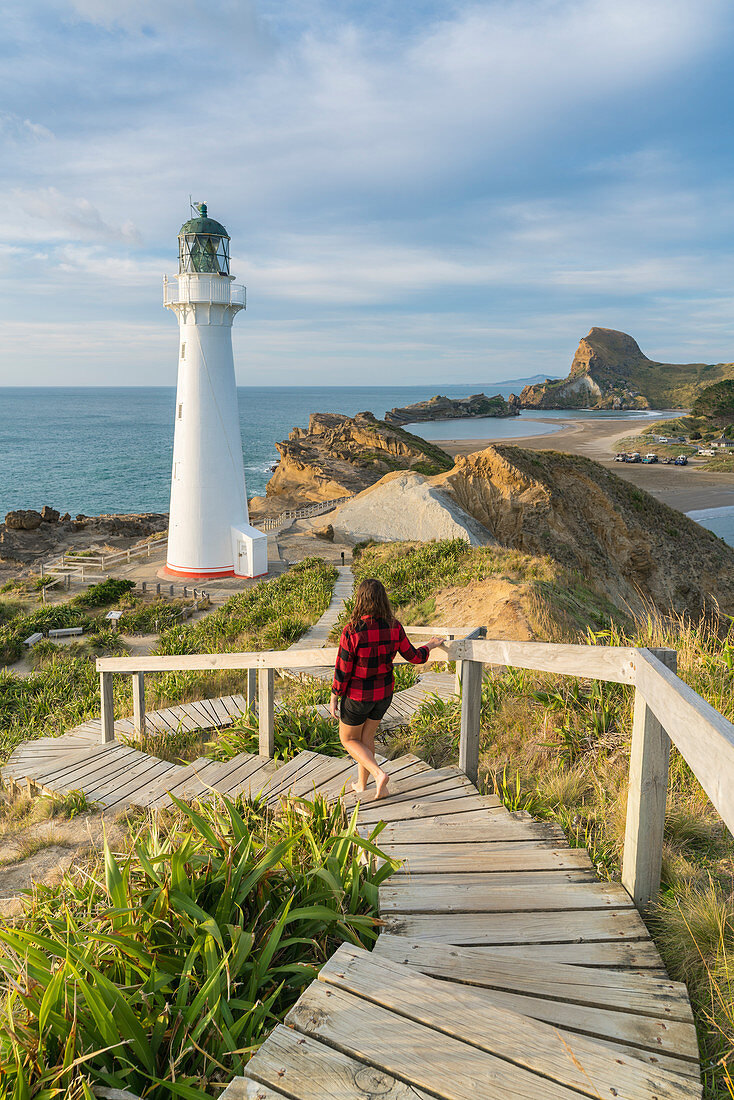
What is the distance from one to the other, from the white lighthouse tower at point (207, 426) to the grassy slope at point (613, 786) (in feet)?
57.1

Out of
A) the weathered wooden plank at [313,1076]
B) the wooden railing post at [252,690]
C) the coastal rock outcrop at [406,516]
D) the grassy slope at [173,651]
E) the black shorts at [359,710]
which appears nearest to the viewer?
the weathered wooden plank at [313,1076]

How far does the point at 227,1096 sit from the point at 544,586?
1094 cm

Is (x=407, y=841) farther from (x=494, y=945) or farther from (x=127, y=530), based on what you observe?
(x=127, y=530)

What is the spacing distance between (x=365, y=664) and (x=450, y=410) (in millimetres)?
157045

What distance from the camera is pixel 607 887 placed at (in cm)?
302

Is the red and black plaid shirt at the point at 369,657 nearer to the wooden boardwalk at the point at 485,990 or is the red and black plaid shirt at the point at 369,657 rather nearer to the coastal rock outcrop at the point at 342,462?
the wooden boardwalk at the point at 485,990

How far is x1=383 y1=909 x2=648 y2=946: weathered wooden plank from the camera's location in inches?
105

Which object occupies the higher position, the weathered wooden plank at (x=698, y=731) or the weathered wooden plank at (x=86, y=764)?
the weathered wooden plank at (x=698, y=731)

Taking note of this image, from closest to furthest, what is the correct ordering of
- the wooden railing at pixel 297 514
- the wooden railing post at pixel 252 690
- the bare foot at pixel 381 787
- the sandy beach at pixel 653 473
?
the bare foot at pixel 381 787, the wooden railing post at pixel 252 690, the wooden railing at pixel 297 514, the sandy beach at pixel 653 473

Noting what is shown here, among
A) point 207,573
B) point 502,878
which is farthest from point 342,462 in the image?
point 502,878

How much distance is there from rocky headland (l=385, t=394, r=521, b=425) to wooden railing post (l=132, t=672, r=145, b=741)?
453ft

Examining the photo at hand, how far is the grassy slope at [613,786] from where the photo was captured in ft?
8.43

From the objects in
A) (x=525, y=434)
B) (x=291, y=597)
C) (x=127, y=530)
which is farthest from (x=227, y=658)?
(x=525, y=434)

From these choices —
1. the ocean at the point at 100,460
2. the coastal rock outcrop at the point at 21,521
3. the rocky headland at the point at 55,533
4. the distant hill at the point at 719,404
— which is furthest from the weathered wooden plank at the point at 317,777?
the distant hill at the point at 719,404
